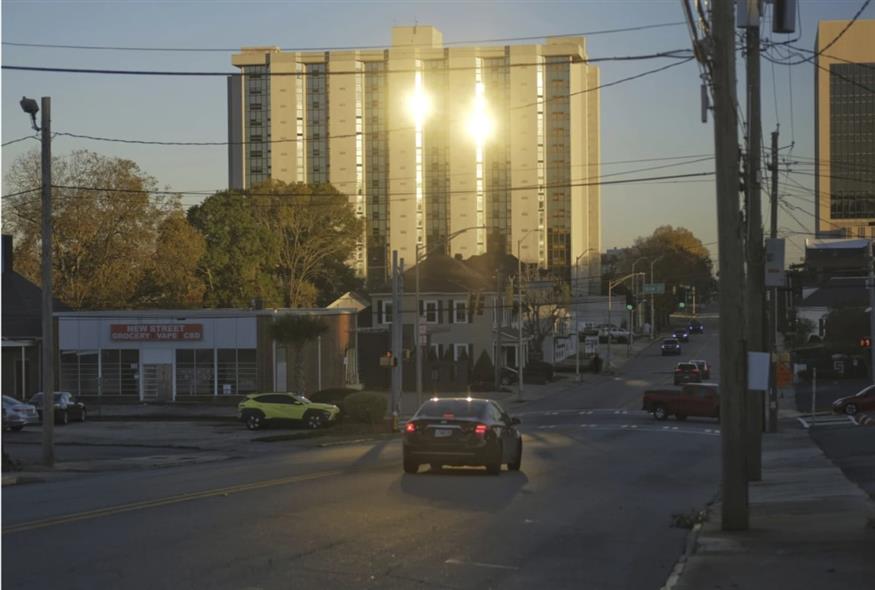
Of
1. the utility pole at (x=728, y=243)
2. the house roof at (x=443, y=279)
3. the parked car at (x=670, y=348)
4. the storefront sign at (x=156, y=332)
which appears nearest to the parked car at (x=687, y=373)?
the house roof at (x=443, y=279)

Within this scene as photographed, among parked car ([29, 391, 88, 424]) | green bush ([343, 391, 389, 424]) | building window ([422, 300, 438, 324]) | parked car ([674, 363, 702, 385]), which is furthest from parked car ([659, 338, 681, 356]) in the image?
parked car ([29, 391, 88, 424])

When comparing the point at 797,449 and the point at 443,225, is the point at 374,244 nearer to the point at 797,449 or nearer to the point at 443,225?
the point at 443,225

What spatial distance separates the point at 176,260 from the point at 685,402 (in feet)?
122

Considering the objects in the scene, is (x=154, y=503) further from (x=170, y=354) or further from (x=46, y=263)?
(x=170, y=354)

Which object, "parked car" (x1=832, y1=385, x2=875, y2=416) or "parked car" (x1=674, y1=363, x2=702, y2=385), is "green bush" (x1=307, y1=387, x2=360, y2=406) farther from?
"parked car" (x1=674, y1=363, x2=702, y2=385)

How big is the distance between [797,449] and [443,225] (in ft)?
385

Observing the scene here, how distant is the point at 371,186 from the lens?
148875mm

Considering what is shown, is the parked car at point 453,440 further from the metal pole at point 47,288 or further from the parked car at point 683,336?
the parked car at point 683,336

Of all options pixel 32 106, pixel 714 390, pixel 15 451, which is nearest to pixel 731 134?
pixel 32 106

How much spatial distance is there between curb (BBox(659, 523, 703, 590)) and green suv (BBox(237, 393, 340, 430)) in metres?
33.4

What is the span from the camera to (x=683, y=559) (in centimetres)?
1238

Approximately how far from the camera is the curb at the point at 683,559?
10980 millimetres

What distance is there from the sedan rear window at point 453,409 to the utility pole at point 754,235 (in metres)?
5.16

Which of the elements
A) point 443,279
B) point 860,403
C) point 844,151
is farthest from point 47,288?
point 844,151
